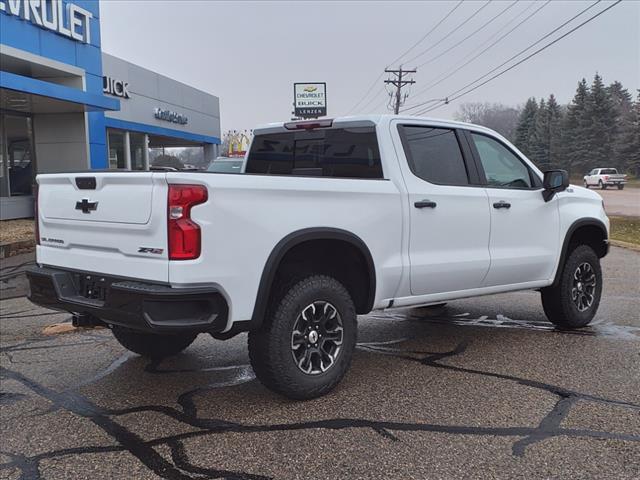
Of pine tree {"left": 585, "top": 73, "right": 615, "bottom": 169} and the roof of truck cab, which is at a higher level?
pine tree {"left": 585, "top": 73, "right": 615, "bottom": 169}

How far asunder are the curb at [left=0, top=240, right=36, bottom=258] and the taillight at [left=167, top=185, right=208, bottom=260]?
395 inches

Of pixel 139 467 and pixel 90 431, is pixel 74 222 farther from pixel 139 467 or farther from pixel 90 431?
pixel 139 467

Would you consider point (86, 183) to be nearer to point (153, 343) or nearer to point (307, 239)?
point (307, 239)

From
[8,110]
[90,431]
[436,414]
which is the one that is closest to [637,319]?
[436,414]

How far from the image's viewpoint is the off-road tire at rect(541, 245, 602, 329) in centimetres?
590

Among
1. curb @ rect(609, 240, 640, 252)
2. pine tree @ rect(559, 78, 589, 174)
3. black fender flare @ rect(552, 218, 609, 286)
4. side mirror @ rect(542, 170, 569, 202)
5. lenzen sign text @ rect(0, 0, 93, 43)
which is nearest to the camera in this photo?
side mirror @ rect(542, 170, 569, 202)

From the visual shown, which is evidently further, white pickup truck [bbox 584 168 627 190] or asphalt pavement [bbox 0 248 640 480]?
white pickup truck [bbox 584 168 627 190]

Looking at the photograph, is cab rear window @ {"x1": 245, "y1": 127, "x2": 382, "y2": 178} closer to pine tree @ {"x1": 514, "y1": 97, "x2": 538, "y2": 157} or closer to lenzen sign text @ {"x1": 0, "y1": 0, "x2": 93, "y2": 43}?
lenzen sign text @ {"x1": 0, "y1": 0, "x2": 93, "y2": 43}

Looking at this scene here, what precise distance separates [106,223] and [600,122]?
71.6 metres

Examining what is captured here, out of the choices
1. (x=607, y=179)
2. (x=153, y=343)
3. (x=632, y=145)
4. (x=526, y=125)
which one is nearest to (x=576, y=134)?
(x=632, y=145)

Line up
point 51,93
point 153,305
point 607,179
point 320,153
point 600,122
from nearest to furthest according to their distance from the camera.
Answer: point 153,305 → point 320,153 → point 51,93 → point 607,179 → point 600,122

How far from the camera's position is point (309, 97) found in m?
57.1

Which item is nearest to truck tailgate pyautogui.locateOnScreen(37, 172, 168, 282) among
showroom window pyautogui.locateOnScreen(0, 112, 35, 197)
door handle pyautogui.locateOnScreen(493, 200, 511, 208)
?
door handle pyautogui.locateOnScreen(493, 200, 511, 208)

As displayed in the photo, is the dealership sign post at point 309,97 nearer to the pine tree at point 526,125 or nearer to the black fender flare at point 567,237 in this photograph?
the pine tree at point 526,125
